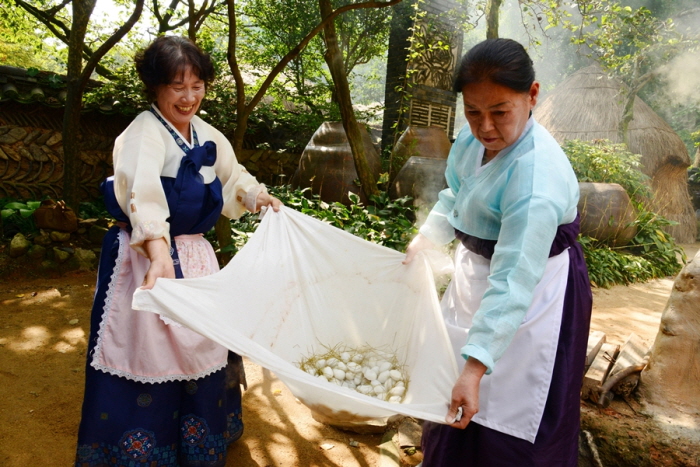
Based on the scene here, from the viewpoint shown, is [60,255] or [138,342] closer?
[138,342]

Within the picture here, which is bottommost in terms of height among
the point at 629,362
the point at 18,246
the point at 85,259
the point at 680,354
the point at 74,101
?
the point at 85,259

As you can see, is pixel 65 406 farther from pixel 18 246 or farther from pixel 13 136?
pixel 13 136

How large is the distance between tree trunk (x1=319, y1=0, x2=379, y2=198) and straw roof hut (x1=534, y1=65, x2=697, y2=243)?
6397 mm

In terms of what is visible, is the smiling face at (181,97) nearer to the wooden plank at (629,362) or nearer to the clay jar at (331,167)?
the wooden plank at (629,362)

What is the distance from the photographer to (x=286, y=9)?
886 cm

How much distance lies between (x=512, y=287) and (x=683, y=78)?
51.2 ft

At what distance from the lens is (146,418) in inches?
67.3

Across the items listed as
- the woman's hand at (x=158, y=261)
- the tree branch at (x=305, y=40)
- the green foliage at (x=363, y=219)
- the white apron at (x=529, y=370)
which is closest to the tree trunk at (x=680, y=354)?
the white apron at (x=529, y=370)

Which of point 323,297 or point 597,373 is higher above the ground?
point 323,297

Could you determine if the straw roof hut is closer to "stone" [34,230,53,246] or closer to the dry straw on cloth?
"stone" [34,230,53,246]

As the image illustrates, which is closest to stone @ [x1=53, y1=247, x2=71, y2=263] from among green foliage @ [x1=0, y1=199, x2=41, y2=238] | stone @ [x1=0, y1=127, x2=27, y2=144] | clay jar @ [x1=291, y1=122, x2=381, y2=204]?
green foliage @ [x1=0, y1=199, x2=41, y2=238]

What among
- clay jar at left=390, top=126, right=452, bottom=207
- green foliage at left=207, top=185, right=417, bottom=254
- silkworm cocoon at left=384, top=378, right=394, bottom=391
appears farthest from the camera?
clay jar at left=390, top=126, right=452, bottom=207

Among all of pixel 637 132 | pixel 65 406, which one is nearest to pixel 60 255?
→ pixel 65 406

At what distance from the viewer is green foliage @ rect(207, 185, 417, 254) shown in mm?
4492
